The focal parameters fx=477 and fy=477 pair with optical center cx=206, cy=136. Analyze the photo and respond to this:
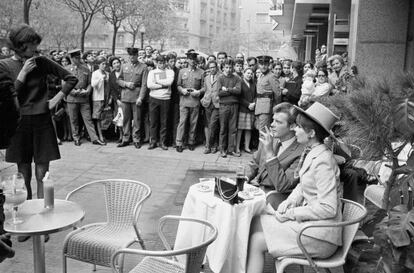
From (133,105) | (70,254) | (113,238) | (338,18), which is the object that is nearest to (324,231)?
(113,238)

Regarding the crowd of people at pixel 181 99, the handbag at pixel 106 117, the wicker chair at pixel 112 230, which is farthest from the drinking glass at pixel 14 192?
the handbag at pixel 106 117

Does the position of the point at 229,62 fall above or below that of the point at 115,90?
above

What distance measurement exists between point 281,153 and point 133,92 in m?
5.94

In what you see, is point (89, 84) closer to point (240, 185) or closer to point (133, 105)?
point (133, 105)

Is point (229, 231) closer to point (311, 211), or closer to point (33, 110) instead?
point (311, 211)

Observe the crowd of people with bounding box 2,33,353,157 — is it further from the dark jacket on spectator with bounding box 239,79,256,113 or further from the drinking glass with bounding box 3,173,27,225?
the drinking glass with bounding box 3,173,27,225

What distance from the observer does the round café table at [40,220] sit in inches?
124

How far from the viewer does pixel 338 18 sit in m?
17.2

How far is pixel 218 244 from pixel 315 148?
1117 millimetres

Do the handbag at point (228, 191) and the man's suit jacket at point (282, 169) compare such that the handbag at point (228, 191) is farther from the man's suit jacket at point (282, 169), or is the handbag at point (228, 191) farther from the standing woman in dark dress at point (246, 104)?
the standing woman in dark dress at point (246, 104)

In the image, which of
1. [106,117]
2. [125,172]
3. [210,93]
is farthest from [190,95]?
[125,172]

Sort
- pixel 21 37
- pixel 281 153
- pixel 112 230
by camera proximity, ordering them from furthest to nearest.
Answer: pixel 281 153, pixel 21 37, pixel 112 230

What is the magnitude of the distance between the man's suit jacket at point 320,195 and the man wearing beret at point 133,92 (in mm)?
6689

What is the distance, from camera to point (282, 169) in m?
4.43
